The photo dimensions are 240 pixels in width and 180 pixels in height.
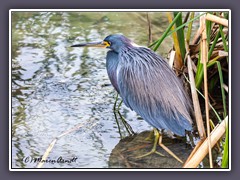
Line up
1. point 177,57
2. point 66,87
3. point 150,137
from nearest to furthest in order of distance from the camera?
point 150,137
point 177,57
point 66,87

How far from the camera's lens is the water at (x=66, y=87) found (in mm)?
3842

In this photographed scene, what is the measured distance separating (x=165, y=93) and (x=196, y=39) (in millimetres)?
612

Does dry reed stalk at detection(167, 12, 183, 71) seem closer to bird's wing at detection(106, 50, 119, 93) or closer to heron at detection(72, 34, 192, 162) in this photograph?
heron at detection(72, 34, 192, 162)

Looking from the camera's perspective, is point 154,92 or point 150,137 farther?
point 150,137

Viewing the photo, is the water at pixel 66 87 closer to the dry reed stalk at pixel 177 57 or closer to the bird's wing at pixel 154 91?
the bird's wing at pixel 154 91

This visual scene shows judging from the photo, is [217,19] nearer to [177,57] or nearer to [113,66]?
[177,57]

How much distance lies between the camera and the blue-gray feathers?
381 cm

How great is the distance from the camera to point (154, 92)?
388 cm

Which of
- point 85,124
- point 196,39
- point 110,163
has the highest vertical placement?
point 196,39

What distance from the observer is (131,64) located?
396 cm

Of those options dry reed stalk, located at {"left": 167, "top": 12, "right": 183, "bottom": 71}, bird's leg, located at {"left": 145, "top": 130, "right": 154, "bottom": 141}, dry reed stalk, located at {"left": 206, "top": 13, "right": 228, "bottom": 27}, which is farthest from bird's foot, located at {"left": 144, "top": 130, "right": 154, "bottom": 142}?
dry reed stalk, located at {"left": 206, "top": 13, "right": 228, "bottom": 27}

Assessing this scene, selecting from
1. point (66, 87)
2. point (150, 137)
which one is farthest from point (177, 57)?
point (66, 87)

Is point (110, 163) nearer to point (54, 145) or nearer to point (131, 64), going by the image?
point (54, 145)

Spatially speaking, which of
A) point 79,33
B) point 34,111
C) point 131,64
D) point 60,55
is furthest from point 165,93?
point 79,33
